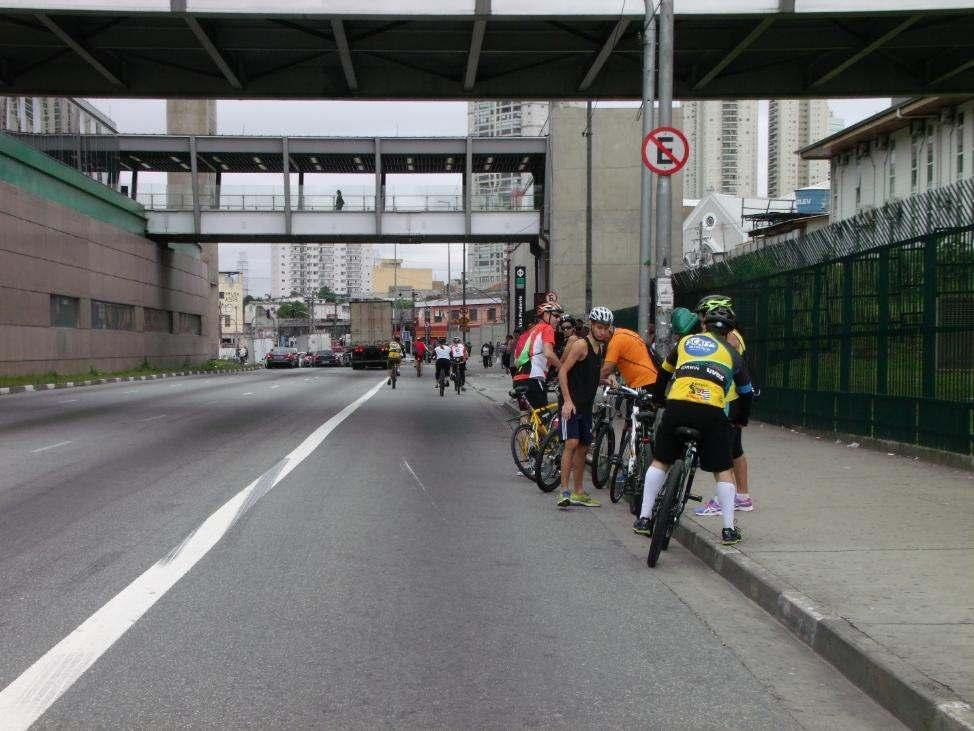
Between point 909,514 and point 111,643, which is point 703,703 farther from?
point 909,514

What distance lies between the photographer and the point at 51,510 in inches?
370

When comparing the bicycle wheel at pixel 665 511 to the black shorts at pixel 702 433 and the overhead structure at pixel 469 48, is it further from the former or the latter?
the overhead structure at pixel 469 48

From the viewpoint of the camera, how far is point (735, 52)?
1836 cm

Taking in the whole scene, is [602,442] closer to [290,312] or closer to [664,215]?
[664,215]

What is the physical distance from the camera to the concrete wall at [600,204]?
168 ft

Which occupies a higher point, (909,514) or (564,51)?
(564,51)

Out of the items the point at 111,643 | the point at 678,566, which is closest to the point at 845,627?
the point at 678,566

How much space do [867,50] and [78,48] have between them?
44.1 ft

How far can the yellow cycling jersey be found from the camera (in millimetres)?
7035

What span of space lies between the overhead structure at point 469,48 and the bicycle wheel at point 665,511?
435 inches

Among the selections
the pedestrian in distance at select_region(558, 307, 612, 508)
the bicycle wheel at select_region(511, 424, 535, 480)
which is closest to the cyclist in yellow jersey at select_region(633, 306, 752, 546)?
the pedestrian in distance at select_region(558, 307, 612, 508)

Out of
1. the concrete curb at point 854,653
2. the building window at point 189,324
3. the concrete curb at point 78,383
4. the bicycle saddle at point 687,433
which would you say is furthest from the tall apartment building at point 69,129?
the concrete curb at point 854,653

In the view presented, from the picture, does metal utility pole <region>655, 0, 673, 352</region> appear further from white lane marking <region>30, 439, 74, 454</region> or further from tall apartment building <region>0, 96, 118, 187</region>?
tall apartment building <region>0, 96, 118, 187</region>

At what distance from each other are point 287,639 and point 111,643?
2.80 ft
